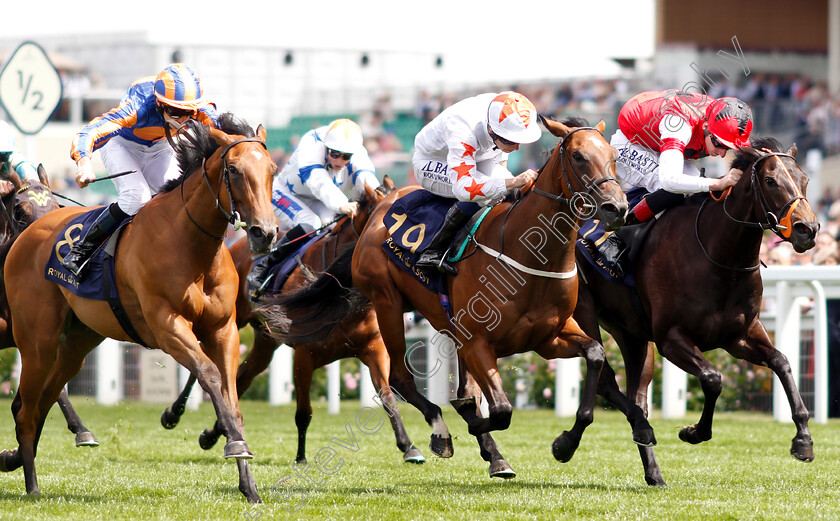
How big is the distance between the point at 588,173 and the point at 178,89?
217cm

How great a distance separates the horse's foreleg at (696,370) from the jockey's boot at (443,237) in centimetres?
121

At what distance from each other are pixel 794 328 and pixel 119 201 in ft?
17.8

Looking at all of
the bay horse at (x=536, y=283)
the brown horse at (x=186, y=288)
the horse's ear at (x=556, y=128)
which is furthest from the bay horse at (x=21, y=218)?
the horse's ear at (x=556, y=128)

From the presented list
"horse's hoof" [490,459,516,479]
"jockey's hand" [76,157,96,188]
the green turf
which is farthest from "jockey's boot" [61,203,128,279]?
"horse's hoof" [490,459,516,479]

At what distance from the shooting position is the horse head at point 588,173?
4805mm

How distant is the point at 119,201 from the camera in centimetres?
572

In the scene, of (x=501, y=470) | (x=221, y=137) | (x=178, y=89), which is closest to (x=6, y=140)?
(x=178, y=89)

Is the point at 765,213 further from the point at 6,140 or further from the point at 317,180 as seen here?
the point at 6,140

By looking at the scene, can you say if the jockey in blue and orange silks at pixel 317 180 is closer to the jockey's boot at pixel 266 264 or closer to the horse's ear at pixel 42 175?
Result: the jockey's boot at pixel 266 264

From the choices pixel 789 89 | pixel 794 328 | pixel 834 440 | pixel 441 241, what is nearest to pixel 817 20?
pixel 789 89

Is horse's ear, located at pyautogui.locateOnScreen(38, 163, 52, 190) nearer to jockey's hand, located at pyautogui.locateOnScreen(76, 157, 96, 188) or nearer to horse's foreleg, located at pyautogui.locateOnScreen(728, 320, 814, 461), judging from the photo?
jockey's hand, located at pyautogui.locateOnScreen(76, 157, 96, 188)

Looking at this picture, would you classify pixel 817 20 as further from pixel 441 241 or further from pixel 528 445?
pixel 441 241

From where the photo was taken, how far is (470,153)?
5.61m

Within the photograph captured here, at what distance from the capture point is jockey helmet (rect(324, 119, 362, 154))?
24.8 ft
